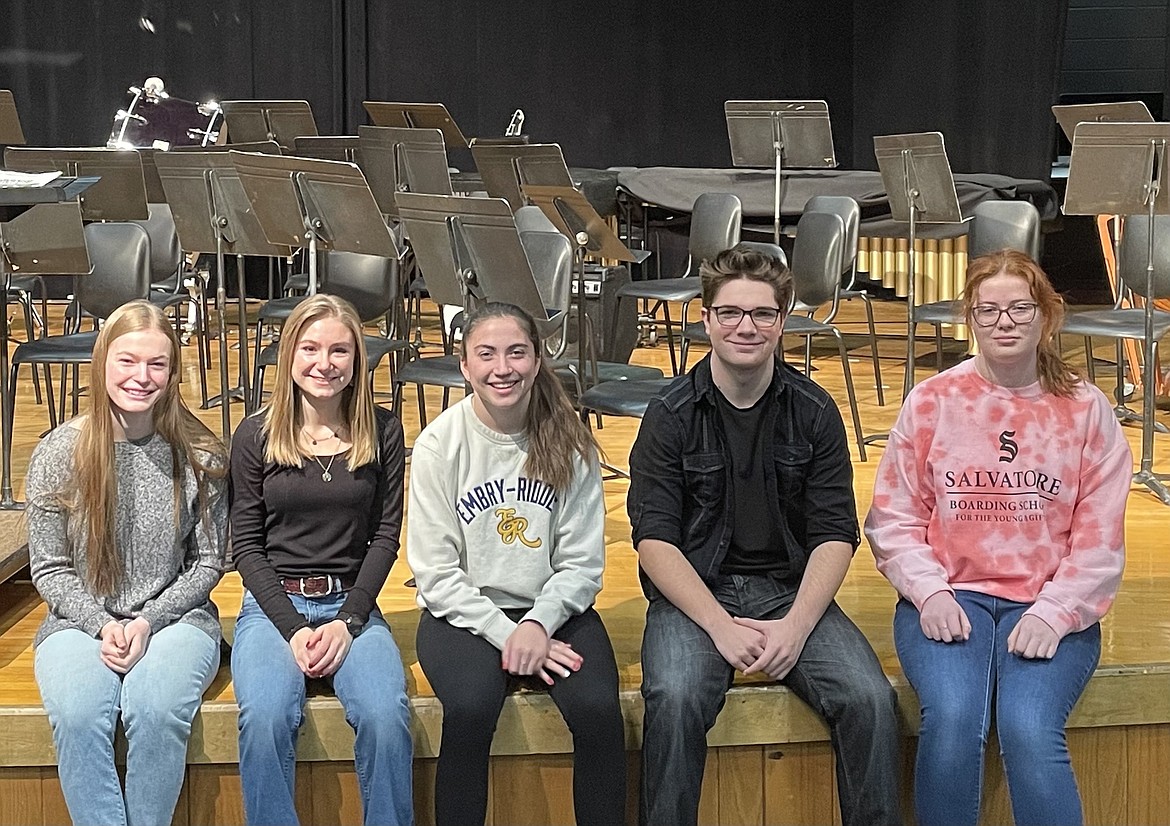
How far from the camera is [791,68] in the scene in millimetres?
10758

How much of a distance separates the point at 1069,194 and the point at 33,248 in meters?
3.02

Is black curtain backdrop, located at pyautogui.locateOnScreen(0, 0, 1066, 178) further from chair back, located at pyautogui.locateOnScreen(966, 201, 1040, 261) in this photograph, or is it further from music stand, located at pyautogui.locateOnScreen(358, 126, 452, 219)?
music stand, located at pyautogui.locateOnScreen(358, 126, 452, 219)

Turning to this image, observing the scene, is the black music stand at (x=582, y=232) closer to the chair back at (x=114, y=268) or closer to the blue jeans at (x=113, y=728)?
the chair back at (x=114, y=268)

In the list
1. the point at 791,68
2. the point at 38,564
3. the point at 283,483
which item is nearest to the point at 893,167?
the point at 283,483

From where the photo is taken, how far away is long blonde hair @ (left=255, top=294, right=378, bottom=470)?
2.93 m

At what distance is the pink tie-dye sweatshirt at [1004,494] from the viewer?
288 centimetres

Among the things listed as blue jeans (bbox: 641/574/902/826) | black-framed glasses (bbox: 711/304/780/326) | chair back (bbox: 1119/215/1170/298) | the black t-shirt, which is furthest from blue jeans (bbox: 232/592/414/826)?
chair back (bbox: 1119/215/1170/298)

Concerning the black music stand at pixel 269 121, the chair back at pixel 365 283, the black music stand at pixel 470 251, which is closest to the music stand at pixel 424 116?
the black music stand at pixel 269 121

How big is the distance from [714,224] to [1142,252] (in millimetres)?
1688

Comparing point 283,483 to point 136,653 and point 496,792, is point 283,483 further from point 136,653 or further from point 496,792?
point 496,792

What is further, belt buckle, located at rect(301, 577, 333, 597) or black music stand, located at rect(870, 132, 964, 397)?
black music stand, located at rect(870, 132, 964, 397)

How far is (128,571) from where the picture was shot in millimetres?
2883

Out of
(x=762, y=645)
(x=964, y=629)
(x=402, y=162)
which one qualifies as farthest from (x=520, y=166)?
(x=964, y=629)

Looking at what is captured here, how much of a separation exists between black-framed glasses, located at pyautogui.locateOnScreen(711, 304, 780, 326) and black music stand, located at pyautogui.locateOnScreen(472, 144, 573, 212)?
2.83 meters
